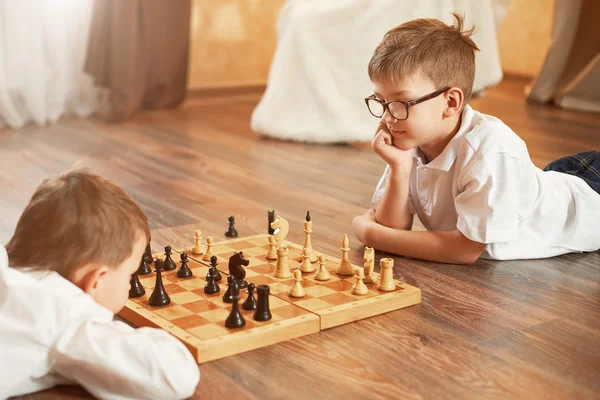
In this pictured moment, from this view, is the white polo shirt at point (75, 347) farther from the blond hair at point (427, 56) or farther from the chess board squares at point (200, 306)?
the blond hair at point (427, 56)

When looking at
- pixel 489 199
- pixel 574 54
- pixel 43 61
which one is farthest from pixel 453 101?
pixel 574 54

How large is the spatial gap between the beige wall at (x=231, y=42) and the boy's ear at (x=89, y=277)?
356 cm

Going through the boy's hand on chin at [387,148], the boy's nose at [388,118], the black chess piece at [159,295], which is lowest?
the black chess piece at [159,295]

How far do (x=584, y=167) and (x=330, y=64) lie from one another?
1.59m

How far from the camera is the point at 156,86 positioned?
429cm

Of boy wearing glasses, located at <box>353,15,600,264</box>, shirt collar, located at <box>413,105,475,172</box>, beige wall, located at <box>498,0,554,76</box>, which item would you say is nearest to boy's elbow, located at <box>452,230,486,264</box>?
boy wearing glasses, located at <box>353,15,600,264</box>

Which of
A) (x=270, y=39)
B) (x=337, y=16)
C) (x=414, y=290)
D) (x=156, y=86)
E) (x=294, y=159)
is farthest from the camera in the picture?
(x=270, y=39)

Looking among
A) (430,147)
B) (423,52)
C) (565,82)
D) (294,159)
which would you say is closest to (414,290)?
(430,147)

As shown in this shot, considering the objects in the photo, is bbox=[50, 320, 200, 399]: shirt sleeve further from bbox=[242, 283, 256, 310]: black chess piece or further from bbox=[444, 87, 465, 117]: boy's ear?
bbox=[444, 87, 465, 117]: boy's ear

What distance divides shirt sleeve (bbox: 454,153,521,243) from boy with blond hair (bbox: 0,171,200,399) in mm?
816

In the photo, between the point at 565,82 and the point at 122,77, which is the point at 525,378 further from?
the point at 565,82

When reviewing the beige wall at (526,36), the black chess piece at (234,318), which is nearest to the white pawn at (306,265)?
the black chess piece at (234,318)

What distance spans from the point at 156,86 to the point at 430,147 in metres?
2.63

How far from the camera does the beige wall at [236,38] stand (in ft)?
15.5
